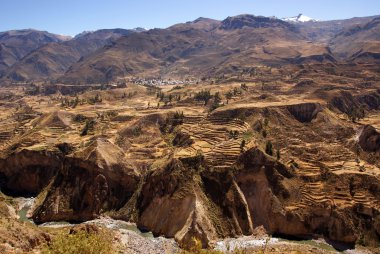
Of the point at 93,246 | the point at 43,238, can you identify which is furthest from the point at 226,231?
the point at 93,246

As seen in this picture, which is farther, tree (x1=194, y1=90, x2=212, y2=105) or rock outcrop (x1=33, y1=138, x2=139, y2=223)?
tree (x1=194, y1=90, x2=212, y2=105)

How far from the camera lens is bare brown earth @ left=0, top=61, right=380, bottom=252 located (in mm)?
56844

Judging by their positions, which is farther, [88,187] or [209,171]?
[88,187]

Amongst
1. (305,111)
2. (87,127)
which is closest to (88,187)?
(87,127)

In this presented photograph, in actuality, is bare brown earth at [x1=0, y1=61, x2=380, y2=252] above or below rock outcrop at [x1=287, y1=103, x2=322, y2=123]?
below

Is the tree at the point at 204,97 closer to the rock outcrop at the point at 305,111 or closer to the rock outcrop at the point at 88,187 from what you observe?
the rock outcrop at the point at 305,111

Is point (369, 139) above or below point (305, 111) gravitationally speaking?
below

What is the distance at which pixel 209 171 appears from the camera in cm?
6203

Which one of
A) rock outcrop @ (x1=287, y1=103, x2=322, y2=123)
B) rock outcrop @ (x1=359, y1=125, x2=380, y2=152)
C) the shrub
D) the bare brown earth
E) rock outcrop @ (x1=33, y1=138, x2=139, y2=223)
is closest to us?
the bare brown earth

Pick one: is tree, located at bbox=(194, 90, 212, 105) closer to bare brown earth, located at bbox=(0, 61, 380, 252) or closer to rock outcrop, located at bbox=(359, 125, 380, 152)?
bare brown earth, located at bbox=(0, 61, 380, 252)

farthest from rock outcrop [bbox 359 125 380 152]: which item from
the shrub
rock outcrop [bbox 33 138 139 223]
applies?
the shrub

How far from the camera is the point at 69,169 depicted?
226ft

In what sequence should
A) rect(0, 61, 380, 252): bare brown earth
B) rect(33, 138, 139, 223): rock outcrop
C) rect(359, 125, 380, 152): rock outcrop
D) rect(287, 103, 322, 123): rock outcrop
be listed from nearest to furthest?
1. rect(0, 61, 380, 252): bare brown earth
2. rect(33, 138, 139, 223): rock outcrop
3. rect(359, 125, 380, 152): rock outcrop
4. rect(287, 103, 322, 123): rock outcrop

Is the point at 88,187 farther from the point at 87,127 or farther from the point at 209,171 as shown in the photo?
the point at 87,127
